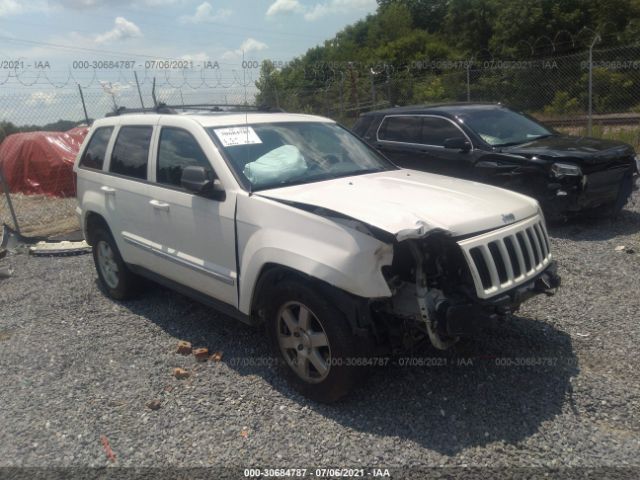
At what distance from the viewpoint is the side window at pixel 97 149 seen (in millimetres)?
5340

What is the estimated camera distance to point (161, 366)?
409cm

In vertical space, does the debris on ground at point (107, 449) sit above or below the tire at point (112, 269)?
below

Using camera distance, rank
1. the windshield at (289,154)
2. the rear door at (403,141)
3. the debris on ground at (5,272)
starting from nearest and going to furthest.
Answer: the windshield at (289,154) → the debris on ground at (5,272) → the rear door at (403,141)

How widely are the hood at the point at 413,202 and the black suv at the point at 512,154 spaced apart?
284 cm

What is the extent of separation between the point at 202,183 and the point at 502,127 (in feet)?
16.6

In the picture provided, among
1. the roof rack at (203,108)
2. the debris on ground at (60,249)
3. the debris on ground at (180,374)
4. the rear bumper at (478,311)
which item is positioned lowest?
the debris on ground at (180,374)

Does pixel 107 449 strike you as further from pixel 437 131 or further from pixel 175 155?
pixel 437 131

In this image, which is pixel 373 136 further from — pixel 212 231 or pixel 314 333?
pixel 314 333

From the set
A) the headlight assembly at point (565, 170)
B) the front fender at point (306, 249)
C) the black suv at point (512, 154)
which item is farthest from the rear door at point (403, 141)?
the front fender at point (306, 249)

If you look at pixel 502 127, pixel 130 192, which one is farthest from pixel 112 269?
pixel 502 127

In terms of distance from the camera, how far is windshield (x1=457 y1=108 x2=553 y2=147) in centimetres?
714

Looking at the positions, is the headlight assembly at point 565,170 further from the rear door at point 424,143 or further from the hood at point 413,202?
the hood at point 413,202

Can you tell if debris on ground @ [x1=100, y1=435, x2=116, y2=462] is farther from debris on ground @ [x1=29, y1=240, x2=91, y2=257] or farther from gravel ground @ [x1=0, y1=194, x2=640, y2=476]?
debris on ground @ [x1=29, y1=240, x2=91, y2=257]

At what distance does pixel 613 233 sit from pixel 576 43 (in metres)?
25.9
